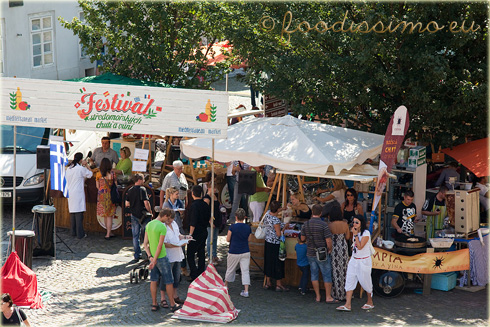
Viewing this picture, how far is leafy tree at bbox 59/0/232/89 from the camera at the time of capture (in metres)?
17.5

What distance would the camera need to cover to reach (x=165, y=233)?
10289 mm

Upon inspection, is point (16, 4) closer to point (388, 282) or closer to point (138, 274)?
point (138, 274)

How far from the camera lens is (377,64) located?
1328 centimetres

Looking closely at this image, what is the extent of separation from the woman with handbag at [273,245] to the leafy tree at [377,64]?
3.07 metres

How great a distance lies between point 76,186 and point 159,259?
4.21 meters

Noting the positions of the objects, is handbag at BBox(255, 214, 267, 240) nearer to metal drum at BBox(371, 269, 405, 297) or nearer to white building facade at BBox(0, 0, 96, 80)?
metal drum at BBox(371, 269, 405, 297)

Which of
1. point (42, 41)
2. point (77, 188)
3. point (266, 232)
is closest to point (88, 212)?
point (77, 188)

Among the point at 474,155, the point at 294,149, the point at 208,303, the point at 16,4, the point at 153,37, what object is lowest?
the point at 208,303

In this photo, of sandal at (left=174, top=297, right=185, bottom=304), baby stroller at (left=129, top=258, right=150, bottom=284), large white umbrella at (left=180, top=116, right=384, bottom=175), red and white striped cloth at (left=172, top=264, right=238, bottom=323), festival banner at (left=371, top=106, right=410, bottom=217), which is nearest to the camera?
red and white striped cloth at (left=172, top=264, right=238, bottom=323)

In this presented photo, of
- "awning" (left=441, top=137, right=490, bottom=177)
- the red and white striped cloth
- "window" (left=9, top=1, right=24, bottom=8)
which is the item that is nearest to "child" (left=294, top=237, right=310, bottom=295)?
the red and white striped cloth

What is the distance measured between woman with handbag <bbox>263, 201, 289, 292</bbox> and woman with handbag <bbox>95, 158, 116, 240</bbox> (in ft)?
12.9

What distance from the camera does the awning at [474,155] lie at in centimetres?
1263

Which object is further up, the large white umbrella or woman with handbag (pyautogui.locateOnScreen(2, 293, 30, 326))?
the large white umbrella

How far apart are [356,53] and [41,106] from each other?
19.3 ft
